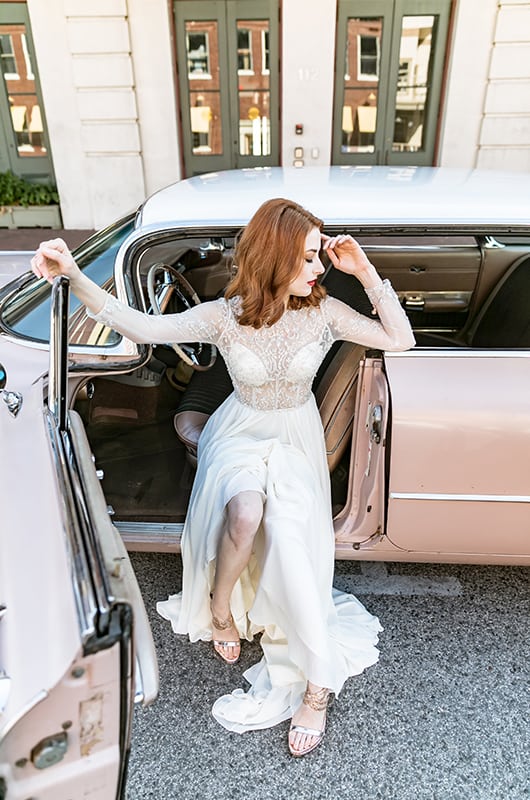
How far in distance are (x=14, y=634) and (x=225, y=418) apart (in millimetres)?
1128

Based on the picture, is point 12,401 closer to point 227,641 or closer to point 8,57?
point 227,641

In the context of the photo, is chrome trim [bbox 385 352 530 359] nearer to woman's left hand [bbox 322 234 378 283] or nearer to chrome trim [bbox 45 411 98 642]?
woman's left hand [bbox 322 234 378 283]

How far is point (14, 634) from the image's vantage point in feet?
3.68

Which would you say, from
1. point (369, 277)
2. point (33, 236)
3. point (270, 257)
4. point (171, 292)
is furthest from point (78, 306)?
point (33, 236)

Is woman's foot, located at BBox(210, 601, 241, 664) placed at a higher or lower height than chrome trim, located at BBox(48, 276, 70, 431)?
lower

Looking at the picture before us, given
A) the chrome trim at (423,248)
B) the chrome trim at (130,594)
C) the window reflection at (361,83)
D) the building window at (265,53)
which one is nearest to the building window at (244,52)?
the building window at (265,53)

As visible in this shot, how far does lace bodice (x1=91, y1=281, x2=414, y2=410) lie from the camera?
1.93 meters

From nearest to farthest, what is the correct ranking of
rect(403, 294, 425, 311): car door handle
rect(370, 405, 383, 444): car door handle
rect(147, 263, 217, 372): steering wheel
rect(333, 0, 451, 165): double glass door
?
rect(370, 405, 383, 444): car door handle, rect(147, 263, 217, 372): steering wheel, rect(403, 294, 425, 311): car door handle, rect(333, 0, 451, 165): double glass door

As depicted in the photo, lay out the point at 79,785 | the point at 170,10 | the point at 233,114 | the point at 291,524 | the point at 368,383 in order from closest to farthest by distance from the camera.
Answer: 1. the point at 79,785
2. the point at 291,524
3. the point at 368,383
4. the point at 170,10
5. the point at 233,114

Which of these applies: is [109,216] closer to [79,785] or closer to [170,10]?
[170,10]

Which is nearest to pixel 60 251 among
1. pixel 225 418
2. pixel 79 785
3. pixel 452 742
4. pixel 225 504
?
pixel 225 418


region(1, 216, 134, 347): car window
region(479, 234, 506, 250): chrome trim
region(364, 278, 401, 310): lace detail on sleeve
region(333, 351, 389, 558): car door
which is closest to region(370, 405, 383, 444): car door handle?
region(333, 351, 389, 558): car door

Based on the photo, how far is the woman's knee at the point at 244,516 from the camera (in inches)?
72.1

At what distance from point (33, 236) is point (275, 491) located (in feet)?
22.7
